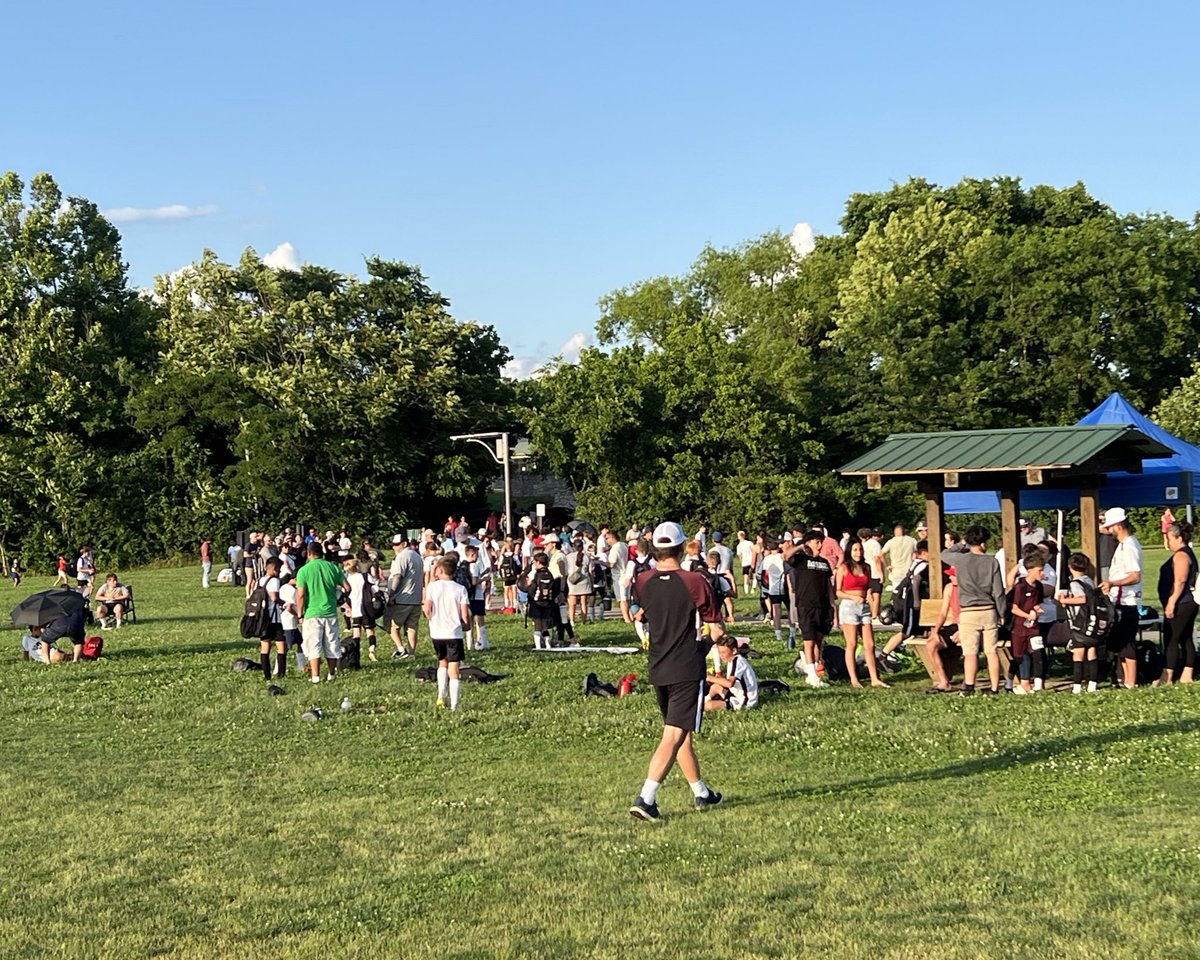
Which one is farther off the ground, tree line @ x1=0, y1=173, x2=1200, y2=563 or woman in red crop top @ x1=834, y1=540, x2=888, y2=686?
tree line @ x1=0, y1=173, x2=1200, y2=563

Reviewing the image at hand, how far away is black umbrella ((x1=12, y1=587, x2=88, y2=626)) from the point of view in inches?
805

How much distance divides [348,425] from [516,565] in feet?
87.4

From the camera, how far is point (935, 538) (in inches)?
699

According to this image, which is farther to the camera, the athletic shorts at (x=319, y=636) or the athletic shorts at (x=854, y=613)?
the athletic shorts at (x=319, y=636)

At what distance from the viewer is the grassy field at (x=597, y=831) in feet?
20.1

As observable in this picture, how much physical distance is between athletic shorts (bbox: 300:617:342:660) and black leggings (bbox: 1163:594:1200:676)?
937 cm

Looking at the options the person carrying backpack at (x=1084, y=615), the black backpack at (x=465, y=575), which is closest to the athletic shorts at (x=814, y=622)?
the person carrying backpack at (x=1084, y=615)

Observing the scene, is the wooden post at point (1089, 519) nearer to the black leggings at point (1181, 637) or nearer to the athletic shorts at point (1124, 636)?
the athletic shorts at point (1124, 636)

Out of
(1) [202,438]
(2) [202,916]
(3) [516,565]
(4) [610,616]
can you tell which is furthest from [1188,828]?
(1) [202,438]

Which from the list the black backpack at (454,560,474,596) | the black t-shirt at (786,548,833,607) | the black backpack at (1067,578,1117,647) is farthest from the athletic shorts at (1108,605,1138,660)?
the black backpack at (454,560,474,596)

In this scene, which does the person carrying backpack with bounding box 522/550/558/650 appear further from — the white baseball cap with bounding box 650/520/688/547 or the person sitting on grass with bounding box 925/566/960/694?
the white baseball cap with bounding box 650/520/688/547

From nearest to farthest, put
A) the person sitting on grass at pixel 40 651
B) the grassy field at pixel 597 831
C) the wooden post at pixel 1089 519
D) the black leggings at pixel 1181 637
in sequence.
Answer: the grassy field at pixel 597 831, the black leggings at pixel 1181 637, the wooden post at pixel 1089 519, the person sitting on grass at pixel 40 651

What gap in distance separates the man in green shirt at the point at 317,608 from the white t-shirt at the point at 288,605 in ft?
0.45

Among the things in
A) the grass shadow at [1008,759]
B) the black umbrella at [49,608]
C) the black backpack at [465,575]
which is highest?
the black backpack at [465,575]
